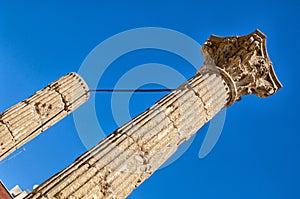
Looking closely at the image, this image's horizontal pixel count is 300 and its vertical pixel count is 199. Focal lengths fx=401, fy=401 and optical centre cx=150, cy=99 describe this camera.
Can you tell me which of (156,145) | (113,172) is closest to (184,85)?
(156,145)

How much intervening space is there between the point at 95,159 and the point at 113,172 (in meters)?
0.42

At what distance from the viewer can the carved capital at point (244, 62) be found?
11.4m

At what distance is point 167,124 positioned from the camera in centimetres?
892

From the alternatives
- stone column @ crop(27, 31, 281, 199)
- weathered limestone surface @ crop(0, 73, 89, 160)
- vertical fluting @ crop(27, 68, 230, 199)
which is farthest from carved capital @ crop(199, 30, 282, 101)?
weathered limestone surface @ crop(0, 73, 89, 160)

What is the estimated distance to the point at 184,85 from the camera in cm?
1021

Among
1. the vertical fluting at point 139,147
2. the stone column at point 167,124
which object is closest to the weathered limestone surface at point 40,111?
the stone column at point 167,124

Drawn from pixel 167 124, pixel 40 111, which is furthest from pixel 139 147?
pixel 40 111

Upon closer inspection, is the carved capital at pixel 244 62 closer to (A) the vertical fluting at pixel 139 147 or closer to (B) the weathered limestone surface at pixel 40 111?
(A) the vertical fluting at pixel 139 147

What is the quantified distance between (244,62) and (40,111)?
448 inches

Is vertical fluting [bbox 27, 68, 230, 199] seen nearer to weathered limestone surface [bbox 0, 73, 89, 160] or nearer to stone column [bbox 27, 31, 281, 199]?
stone column [bbox 27, 31, 281, 199]

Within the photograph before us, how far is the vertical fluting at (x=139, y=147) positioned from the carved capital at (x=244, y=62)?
761 millimetres

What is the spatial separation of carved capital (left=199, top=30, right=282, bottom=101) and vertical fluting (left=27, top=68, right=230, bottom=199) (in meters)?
0.76

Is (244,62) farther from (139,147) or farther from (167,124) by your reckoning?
(139,147)

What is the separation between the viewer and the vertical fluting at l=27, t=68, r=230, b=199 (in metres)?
7.04
